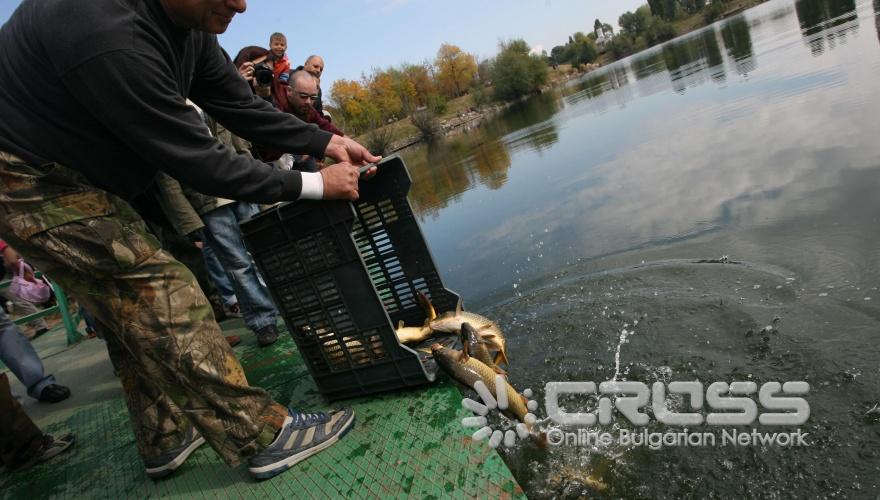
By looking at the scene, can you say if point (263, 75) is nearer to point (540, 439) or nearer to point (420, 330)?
point (420, 330)

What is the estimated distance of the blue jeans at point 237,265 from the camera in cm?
381

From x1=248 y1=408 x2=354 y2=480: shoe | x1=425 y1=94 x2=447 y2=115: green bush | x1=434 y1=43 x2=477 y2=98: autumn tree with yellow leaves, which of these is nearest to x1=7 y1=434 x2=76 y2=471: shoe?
x1=248 y1=408 x2=354 y2=480: shoe

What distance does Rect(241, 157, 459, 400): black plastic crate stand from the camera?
228 centimetres

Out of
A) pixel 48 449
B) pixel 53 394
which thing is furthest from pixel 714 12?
pixel 48 449

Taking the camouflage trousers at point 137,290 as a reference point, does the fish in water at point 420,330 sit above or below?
below

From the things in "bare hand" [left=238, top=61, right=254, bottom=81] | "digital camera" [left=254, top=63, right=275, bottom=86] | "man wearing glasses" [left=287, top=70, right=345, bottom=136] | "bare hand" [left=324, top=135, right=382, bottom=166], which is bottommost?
"bare hand" [left=324, top=135, right=382, bottom=166]

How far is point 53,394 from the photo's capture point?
3.91m

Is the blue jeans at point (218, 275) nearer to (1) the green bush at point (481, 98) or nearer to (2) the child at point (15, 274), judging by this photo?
(2) the child at point (15, 274)

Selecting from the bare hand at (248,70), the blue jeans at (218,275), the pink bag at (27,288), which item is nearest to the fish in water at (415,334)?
the blue jeans at (218,275)

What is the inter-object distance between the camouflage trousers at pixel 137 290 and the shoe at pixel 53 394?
250 centimetres

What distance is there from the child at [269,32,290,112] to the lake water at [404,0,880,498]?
274cm

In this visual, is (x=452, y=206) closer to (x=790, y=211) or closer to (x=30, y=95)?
(x=790, y=211)

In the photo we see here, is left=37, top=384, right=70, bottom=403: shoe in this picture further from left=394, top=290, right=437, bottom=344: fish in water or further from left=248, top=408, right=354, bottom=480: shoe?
left=394, top=290, right=437, bottom=344: fish in water

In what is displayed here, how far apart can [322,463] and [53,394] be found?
3.08 meters
